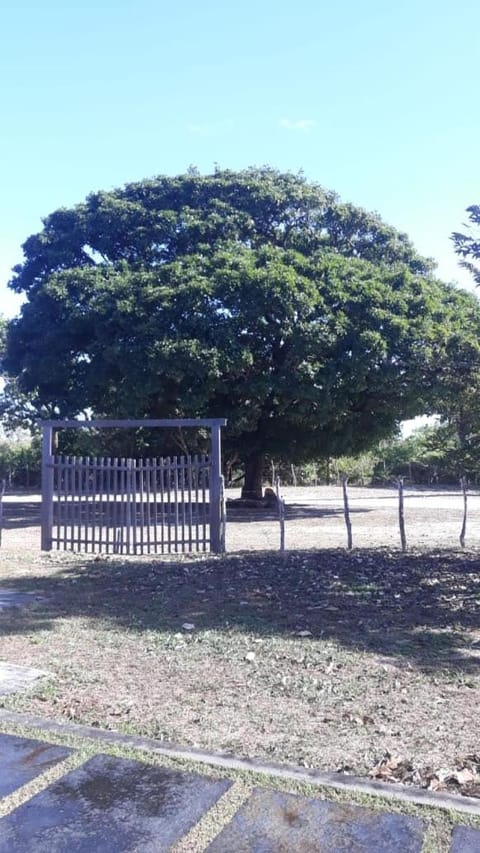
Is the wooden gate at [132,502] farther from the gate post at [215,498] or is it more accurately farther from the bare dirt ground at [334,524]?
the bare dirt ground at [334,524]

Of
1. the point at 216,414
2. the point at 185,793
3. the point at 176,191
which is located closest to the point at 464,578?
the point at 185,793

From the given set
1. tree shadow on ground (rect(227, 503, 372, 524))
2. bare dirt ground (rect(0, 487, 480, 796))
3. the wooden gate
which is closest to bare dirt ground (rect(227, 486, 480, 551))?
tree shadow on ground (rect(227, 503, 372, 524))

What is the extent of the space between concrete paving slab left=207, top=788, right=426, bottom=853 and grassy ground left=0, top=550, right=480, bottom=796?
1.80ft

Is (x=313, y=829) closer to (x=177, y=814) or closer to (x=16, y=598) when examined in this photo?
(x=177, y=814)

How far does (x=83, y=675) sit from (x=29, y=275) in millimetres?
21277

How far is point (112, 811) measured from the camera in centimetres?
361

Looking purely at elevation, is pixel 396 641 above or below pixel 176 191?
below

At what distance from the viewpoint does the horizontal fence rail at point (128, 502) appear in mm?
12805

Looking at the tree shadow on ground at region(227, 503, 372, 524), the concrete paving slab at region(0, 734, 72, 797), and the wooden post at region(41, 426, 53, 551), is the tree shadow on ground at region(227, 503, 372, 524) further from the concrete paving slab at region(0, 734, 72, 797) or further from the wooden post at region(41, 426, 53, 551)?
the concrete paving slab at region(0, 734, 72, 797)

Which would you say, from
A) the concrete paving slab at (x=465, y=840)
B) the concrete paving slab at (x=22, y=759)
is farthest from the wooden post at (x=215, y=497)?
the concrete paving slab at (x=465, y=840)

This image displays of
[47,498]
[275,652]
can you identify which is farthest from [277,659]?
[47,498]

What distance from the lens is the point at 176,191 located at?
25.4 m

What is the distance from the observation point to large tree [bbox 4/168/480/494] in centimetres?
2075

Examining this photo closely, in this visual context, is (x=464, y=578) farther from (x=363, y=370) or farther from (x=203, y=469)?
(x=363, y=370)
